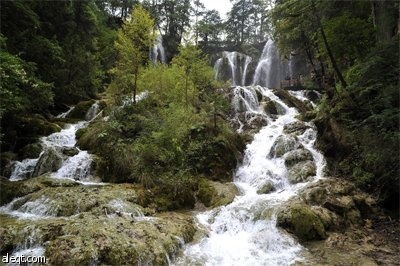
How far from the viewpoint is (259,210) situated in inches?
386

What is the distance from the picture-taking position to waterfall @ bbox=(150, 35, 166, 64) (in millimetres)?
34353

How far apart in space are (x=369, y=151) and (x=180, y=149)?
648 centimetres

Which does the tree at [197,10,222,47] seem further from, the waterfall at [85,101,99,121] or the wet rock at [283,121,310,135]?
the wet rock at [283,121,310,135]

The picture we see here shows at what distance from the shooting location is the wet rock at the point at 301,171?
40.8ft

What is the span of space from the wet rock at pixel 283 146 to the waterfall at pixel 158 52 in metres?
22.0

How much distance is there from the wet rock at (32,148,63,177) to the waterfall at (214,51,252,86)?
2529cm

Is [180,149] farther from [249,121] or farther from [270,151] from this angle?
[249,121]

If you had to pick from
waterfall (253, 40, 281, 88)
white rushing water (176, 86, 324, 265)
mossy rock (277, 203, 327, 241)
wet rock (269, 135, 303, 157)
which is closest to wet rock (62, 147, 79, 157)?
white rushing water (176, 86, 324, 265)

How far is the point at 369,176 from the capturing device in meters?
10.8

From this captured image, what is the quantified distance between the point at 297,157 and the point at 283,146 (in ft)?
4.28

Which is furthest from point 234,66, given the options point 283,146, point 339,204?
point 339,204

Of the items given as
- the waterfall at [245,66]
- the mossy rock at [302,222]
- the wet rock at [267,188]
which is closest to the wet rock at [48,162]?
the wet rock at [267,188]

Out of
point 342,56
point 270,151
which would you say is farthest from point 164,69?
point 342,56

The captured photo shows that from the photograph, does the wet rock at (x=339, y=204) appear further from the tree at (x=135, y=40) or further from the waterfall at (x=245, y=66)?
the waterfall at (x=245, y=66)
